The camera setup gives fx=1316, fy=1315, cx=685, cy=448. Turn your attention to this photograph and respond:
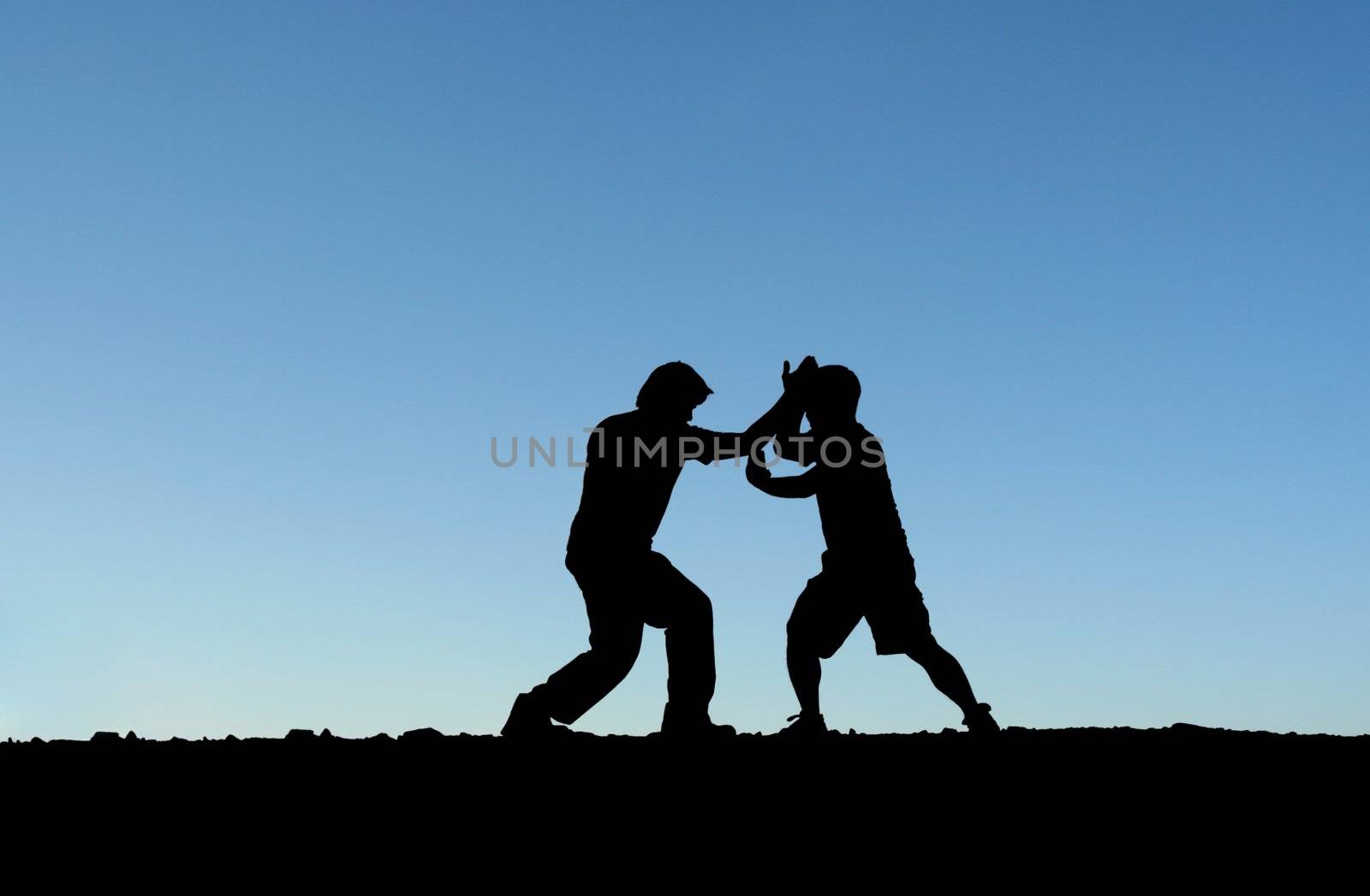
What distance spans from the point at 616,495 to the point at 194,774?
315 cm

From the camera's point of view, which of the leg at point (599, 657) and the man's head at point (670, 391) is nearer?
the leg at point (599, 657)

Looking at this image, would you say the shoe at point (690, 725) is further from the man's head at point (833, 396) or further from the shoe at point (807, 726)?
the man's head at point (833, 396)

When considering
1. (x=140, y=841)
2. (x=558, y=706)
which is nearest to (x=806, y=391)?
(x=558, y=706)

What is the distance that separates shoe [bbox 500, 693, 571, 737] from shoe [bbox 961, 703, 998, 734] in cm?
261

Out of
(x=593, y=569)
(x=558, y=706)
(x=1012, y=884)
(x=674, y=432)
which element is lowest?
(x=1012, y=884)

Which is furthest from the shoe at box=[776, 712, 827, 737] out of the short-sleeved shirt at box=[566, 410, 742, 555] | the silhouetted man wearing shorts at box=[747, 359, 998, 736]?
the short-sleeved shirt at box=[566, 410, 742, 555]

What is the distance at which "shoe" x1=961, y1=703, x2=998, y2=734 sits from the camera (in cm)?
848

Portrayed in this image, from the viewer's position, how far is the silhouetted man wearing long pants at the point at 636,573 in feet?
26.7

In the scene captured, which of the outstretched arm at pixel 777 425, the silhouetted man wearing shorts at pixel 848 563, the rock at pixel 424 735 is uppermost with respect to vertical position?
the outstretched arm at pixel 777 425

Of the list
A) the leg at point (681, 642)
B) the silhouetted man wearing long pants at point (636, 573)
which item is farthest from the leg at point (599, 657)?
the leg at point (681, 642)

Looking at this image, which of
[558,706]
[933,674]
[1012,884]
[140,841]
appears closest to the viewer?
[1012,884]

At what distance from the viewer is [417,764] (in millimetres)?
6594

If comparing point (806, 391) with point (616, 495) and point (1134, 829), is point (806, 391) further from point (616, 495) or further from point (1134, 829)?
point (1134, 829)

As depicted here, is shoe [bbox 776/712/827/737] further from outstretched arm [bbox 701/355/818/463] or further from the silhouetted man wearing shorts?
outstretched arm [bbox 701/355/818/463]
